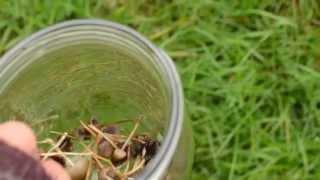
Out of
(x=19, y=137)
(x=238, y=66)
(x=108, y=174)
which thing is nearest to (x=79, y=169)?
(x=108, y=174)

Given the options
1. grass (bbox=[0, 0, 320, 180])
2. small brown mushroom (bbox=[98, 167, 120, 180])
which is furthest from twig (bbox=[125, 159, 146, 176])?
grass (bbox=[0, 0, 320, 180])

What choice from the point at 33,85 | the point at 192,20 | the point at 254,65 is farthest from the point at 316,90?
the point at 33,85

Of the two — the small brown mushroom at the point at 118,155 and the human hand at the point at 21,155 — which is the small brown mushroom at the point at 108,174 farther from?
the human hand at the point at 21,155

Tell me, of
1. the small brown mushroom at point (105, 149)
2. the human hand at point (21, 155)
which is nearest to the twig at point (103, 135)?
the small brown mushroom at point (105, 149)

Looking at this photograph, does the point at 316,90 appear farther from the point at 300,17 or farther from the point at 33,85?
the point at 33,85

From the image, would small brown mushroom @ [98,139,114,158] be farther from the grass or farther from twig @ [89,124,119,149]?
the grass
